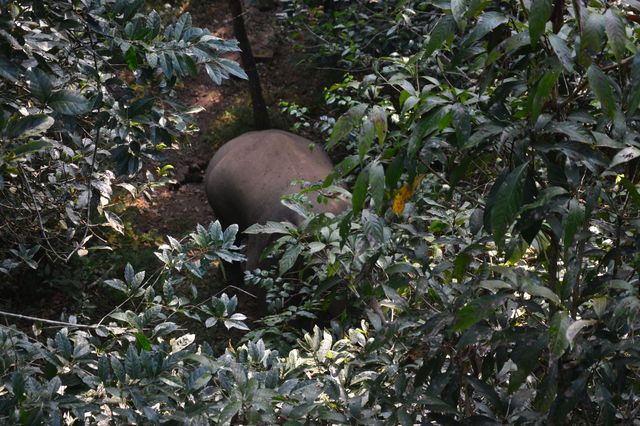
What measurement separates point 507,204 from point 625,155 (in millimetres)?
277

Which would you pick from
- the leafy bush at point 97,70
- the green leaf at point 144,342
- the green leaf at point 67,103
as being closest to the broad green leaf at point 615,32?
the leafy bush at point 97,70

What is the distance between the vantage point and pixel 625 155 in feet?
4.69

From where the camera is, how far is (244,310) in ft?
19.1

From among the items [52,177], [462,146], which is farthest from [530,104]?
[52,177]

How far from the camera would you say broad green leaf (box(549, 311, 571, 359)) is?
4.30 ft

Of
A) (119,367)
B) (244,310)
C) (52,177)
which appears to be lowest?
(244,310)

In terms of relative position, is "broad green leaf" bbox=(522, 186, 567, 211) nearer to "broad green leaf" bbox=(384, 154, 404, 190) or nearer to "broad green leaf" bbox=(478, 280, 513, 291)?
"broad green leaf" bbox=(478, 280, 513, 291)

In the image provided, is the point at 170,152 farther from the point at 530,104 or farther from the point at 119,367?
the point at 530,104

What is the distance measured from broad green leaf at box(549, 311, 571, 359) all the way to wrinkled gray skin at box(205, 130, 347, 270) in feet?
12.4

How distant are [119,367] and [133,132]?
0.87 m

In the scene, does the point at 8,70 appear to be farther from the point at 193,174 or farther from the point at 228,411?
the point at 193,174

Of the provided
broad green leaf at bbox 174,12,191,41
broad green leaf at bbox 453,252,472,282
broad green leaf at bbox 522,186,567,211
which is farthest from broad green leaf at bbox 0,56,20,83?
broad green leaf at bbox 522,186,567,211

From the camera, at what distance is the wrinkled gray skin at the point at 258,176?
17.7ft

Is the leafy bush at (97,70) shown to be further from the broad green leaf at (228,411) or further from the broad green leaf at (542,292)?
the broad green leaf at (542,292)
